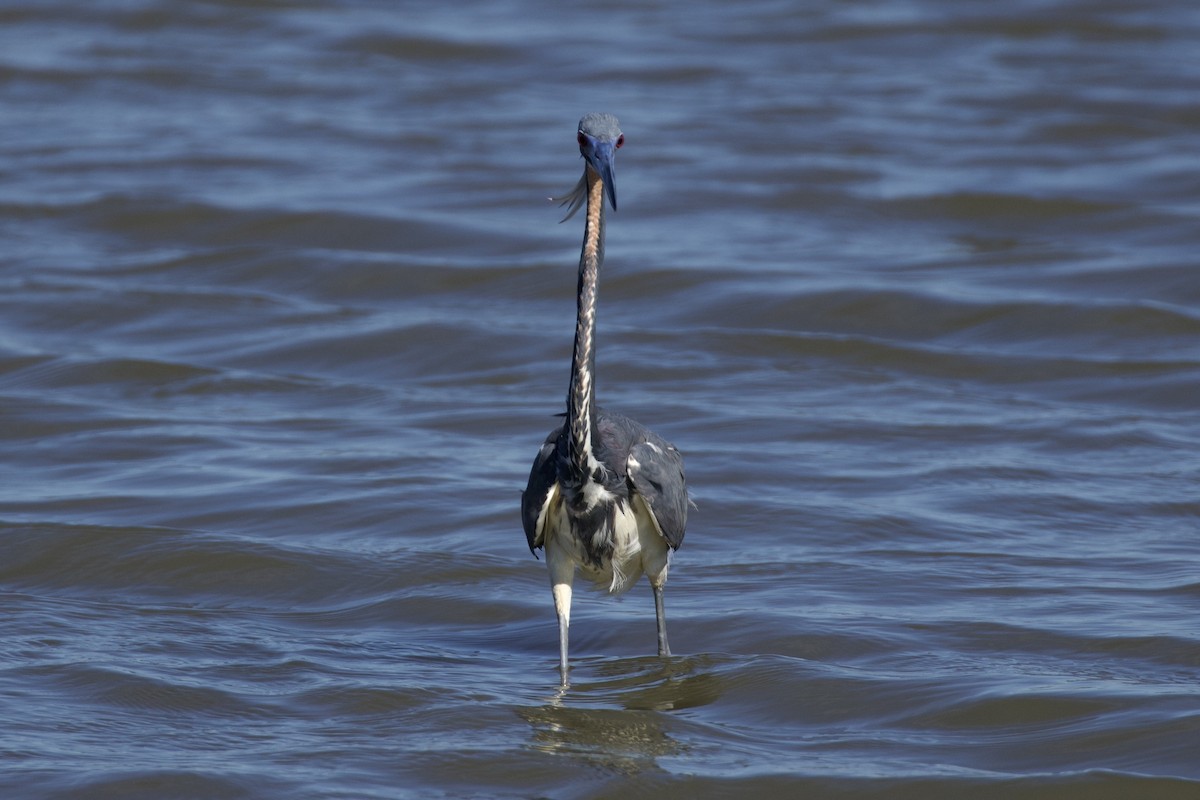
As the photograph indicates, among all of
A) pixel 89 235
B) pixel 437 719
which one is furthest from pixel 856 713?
pixel 89 235

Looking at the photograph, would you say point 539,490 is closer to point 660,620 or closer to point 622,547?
point 622,547

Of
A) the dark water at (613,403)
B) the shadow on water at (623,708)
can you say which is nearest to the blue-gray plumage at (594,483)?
the shadow on water at (623,708)

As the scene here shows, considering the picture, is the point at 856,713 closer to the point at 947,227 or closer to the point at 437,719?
the point at 437,719

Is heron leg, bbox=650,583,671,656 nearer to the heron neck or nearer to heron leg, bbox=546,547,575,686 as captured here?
heron leg, bbox=546,547,575,686

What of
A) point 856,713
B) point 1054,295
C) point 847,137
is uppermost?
point 847,137

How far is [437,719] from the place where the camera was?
272 inches

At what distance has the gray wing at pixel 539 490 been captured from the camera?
7199 millimetres

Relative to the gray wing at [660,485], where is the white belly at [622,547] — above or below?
below

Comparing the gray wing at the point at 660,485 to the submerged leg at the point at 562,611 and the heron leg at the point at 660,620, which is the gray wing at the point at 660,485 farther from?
the submerged leg at the point at 562,611

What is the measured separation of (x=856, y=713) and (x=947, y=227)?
31.6 feet

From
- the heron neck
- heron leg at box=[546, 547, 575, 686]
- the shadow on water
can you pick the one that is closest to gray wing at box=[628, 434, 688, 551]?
the heron neck

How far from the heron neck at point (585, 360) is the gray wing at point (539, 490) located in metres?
0.20

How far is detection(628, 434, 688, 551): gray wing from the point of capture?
7184mm

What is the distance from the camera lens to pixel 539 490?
7234 millimetres
